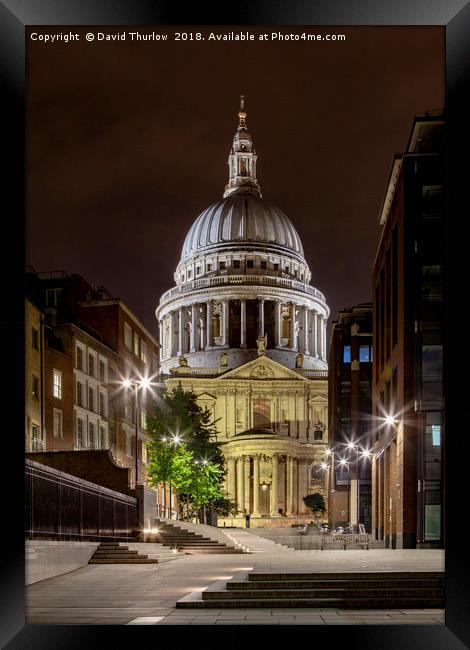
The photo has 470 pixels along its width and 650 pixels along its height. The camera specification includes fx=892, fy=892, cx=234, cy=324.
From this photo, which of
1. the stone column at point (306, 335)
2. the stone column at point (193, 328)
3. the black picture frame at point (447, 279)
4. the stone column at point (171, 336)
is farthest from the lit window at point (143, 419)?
the stone column at point (306, 335)

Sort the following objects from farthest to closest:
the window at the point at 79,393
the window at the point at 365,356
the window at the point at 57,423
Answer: the window at the point at 365,356 < the window at the point at 79,393 < the window at the point at 57,423

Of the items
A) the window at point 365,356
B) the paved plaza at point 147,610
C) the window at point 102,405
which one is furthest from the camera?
the window at point 365,356

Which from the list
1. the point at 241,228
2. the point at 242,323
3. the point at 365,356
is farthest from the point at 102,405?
the point at 241,228

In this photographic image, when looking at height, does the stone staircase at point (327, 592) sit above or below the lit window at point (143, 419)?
Result: below

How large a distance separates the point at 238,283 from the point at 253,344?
987cm

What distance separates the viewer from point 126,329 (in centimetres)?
6003

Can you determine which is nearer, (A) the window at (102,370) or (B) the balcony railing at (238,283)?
(A) the window at (102,370)

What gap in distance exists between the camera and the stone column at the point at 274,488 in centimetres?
11519

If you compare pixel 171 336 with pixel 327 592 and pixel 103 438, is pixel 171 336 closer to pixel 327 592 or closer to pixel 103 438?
pixel 103 438

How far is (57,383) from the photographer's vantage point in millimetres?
47938

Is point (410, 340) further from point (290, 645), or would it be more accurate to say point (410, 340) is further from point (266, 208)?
point (266, 208)

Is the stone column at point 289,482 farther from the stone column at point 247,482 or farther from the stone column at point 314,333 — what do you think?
the stone column at point 314,333
